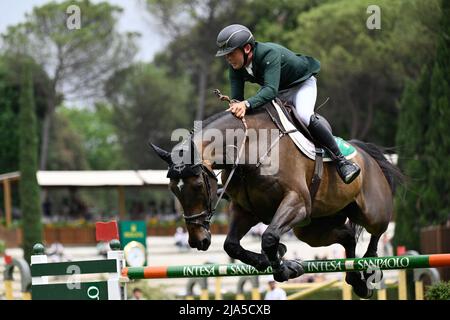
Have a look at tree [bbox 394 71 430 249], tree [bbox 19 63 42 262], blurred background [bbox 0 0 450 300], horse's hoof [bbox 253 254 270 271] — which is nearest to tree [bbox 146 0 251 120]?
blurred background [bbox 0 0 450 300]

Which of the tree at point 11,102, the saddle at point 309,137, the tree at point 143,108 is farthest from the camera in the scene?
the tree at point 143,108

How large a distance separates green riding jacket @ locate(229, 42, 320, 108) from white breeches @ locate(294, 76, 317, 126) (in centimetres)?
6

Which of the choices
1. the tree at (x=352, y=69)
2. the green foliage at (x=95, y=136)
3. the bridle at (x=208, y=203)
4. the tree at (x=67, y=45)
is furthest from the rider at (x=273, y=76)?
the green foliage at (x=95, y=136)

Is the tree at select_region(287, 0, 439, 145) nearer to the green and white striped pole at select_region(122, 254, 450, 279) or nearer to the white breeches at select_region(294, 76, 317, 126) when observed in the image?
the white breeches at select_region(294, 76, 317, 126)

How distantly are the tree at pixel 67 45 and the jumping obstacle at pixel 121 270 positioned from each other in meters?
36.8

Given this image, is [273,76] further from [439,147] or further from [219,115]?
[439,147]

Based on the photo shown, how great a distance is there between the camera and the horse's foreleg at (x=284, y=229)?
233 inches

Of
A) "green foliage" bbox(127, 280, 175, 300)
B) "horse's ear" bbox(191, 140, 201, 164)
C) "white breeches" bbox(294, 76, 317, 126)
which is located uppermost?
"white breeches" bbox(294, 76, 317, 126)

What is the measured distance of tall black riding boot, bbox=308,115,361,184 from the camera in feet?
21.6

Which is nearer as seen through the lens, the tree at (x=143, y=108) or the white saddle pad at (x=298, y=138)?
the white saddle pad at (x=298, y=138)

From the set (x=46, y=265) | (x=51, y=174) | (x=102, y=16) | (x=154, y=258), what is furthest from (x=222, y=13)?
(x=46, y=265)

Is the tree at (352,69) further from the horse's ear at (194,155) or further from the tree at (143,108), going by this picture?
the horse's ear at (194,155)
